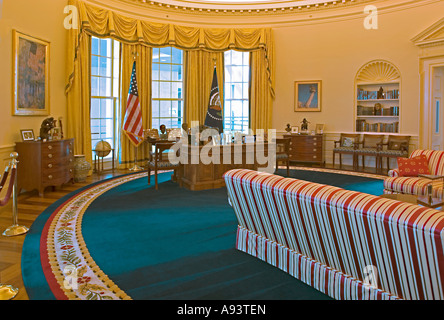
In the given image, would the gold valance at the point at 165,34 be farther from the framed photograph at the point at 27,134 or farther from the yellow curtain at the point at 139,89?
the framed photograph at the point at 27,134

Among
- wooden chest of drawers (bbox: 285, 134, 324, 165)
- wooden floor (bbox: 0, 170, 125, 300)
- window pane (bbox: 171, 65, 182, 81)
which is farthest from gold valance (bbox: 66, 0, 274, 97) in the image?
wooden floor (bbox: 0, 170, 125, 300)

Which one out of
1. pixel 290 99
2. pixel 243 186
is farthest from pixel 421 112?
pixel 243 186

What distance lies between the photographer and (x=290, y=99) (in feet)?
35.9

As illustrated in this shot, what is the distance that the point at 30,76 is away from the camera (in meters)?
6.65

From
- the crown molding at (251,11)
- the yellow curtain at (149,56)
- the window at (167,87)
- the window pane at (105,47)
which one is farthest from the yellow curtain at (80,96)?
the window at (167,87)

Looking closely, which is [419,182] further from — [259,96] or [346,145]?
[259,96]

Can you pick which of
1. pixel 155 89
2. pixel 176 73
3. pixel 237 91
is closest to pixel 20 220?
pixel 155 89

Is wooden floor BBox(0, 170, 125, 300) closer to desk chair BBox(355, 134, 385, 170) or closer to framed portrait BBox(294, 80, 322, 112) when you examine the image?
framed portrait BBox(294, 80, 322, 112)

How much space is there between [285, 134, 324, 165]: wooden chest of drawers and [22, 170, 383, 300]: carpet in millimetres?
5097

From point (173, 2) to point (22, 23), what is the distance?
15.5ft

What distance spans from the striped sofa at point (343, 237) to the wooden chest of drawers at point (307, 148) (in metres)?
7.12

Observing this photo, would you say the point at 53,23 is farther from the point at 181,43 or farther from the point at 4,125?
the point at 181,43

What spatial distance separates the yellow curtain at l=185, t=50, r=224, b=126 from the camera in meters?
10.4

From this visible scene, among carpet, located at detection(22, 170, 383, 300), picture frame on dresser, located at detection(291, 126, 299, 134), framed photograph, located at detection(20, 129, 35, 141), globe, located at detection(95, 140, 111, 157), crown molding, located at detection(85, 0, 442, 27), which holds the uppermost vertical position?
crown molding, located at detection(85, 0, 442, 27)
